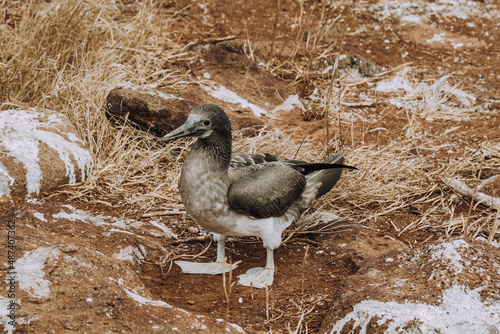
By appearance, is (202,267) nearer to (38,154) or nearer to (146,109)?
(38,154)

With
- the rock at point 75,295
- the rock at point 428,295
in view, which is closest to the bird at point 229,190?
the rock at point 75,295

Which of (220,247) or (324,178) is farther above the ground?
(324,178)

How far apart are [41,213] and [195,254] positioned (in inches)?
41.6

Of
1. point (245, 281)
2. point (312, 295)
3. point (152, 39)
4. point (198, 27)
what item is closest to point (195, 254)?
point (245, 281)

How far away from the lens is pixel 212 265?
3.93 metres

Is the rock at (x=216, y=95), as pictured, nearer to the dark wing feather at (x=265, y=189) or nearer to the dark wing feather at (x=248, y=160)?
the dark wing feather at (x=248, y=160)

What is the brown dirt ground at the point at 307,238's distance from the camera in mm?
3383

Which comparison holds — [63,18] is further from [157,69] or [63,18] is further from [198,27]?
[198,27]

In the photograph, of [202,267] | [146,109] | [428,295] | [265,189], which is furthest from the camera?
[146,109]

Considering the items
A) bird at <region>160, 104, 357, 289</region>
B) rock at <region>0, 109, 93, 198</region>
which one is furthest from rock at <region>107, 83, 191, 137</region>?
bird at <region>160, 104, 357, 289</region>

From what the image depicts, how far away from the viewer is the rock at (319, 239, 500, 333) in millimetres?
2623

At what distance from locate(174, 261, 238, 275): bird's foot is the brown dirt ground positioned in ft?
0.14

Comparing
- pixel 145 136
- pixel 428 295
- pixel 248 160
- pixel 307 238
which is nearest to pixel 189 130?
pixel 248 160

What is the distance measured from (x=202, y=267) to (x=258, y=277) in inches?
16.0
